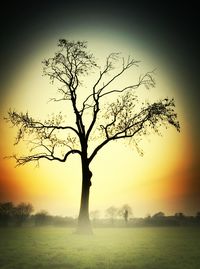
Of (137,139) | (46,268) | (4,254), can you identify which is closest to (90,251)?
(4,254)

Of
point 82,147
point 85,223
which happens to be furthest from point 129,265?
point 82,147

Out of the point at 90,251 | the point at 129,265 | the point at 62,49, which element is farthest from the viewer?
the point at 62,49

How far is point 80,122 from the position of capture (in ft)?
93.2

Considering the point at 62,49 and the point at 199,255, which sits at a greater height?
the point at 62,49

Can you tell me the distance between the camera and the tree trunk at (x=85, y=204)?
82.3 feet

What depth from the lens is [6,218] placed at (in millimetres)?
30969

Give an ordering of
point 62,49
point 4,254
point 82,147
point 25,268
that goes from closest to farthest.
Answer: point 25,268 < point 4,254 < point 82,147 < point 62,49

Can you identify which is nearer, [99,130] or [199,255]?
[199,255]

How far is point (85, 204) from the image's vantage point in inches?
1033

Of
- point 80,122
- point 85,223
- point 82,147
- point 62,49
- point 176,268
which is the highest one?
point 62,49

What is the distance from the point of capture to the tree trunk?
82.3 ft

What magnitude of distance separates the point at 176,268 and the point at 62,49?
2344 centimetres

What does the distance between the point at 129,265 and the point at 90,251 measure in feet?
13.2

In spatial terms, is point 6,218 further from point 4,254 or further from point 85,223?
point 4,254
